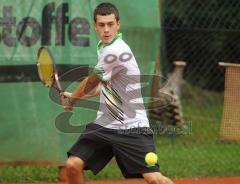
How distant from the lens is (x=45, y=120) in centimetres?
635

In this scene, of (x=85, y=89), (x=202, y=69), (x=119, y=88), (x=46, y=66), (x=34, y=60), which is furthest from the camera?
(x=202, y=69)

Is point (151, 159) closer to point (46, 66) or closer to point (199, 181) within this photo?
point (46, 66)

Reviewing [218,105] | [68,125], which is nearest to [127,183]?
[68,125]

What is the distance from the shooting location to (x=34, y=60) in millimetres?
6262

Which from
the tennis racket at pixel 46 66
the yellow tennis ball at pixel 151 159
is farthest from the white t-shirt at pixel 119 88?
the tennis racket at pixel 46 66

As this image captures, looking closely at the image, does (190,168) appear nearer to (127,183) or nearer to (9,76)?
(127,183)

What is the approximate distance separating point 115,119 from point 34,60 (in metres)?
1.53

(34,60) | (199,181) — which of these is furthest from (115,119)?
(199,181)

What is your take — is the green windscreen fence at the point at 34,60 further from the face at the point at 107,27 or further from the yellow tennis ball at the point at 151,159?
the yellow tennis ball at the point at 151,159

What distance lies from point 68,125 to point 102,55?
5.39ft

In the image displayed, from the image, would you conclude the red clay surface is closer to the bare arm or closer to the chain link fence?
the chain link fence

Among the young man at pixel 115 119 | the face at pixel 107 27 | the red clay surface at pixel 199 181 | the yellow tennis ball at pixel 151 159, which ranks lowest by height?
the red clay surface at pixel 199 181

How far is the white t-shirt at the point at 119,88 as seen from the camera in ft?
16.0

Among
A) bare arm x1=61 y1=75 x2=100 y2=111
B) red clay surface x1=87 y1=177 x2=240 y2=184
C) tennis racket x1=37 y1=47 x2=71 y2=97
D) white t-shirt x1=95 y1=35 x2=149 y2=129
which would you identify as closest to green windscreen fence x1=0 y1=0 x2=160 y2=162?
tennis racket x1=37 y1=47 x2=71 y2=97
